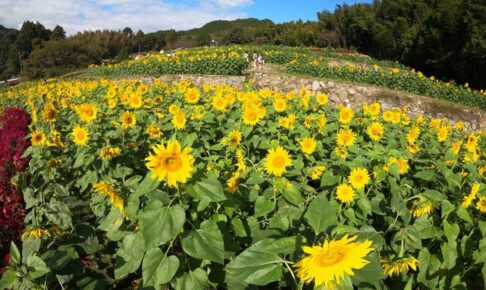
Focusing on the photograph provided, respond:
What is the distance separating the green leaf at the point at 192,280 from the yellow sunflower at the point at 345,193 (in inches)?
39.3

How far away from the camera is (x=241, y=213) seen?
6.86ft

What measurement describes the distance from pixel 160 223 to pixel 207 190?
20 cm

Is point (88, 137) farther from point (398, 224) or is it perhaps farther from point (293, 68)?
point (293, 68)

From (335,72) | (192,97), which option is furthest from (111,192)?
(335,72)

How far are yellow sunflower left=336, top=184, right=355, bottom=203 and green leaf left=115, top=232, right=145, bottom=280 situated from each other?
1.15m

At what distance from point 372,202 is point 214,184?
1.15 metres

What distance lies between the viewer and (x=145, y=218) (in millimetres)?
1346

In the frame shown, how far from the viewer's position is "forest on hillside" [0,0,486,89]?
19.9 m

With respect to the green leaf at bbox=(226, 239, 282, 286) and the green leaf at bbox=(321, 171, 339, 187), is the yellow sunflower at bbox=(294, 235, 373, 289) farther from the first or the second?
the green leaf at bbox=(321, 171, 339, 187)

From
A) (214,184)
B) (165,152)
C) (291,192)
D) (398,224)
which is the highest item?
(165,152)

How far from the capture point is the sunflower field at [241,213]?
4.34 ft

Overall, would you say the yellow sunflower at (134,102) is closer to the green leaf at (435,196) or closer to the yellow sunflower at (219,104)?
the yellow sunflower at (219,104)

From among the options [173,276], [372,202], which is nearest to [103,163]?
[173,276]

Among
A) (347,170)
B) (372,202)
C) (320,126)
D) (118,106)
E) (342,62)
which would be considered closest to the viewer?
(372,202)
